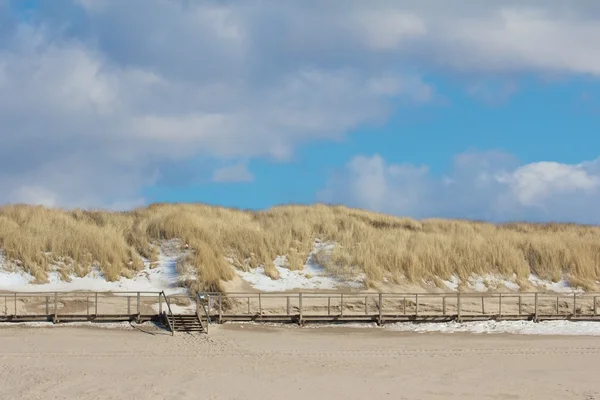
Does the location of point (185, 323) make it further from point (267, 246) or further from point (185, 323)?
point (267, 246)

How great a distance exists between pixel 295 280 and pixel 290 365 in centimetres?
1040

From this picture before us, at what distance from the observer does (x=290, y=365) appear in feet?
71.4

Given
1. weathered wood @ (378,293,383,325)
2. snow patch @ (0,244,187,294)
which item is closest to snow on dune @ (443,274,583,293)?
weathered wood @ (378,293,383,325)

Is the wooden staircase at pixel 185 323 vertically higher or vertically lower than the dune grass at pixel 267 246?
lower

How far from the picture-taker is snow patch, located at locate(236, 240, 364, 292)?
1243 inches

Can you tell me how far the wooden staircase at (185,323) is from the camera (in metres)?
26.4

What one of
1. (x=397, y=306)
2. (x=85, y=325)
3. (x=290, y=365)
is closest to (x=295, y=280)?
(x=397, y=306)

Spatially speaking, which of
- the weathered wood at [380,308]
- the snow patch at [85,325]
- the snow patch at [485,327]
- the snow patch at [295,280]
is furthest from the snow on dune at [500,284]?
the snow patch at [85,325]

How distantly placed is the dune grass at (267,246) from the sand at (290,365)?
5.42m

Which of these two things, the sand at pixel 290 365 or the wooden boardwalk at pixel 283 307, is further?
the wooden boardwalk at pixel 283 307

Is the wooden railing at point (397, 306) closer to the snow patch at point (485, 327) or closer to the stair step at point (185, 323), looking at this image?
the snow patch at point (485, 327)

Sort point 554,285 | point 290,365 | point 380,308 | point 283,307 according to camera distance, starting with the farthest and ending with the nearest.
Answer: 1. point 554,285
2. point 283,307
3. point 380,308
4. point 290,365

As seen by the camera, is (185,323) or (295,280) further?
(295,280)

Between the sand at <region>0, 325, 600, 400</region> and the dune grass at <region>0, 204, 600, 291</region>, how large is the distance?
5417 mm
